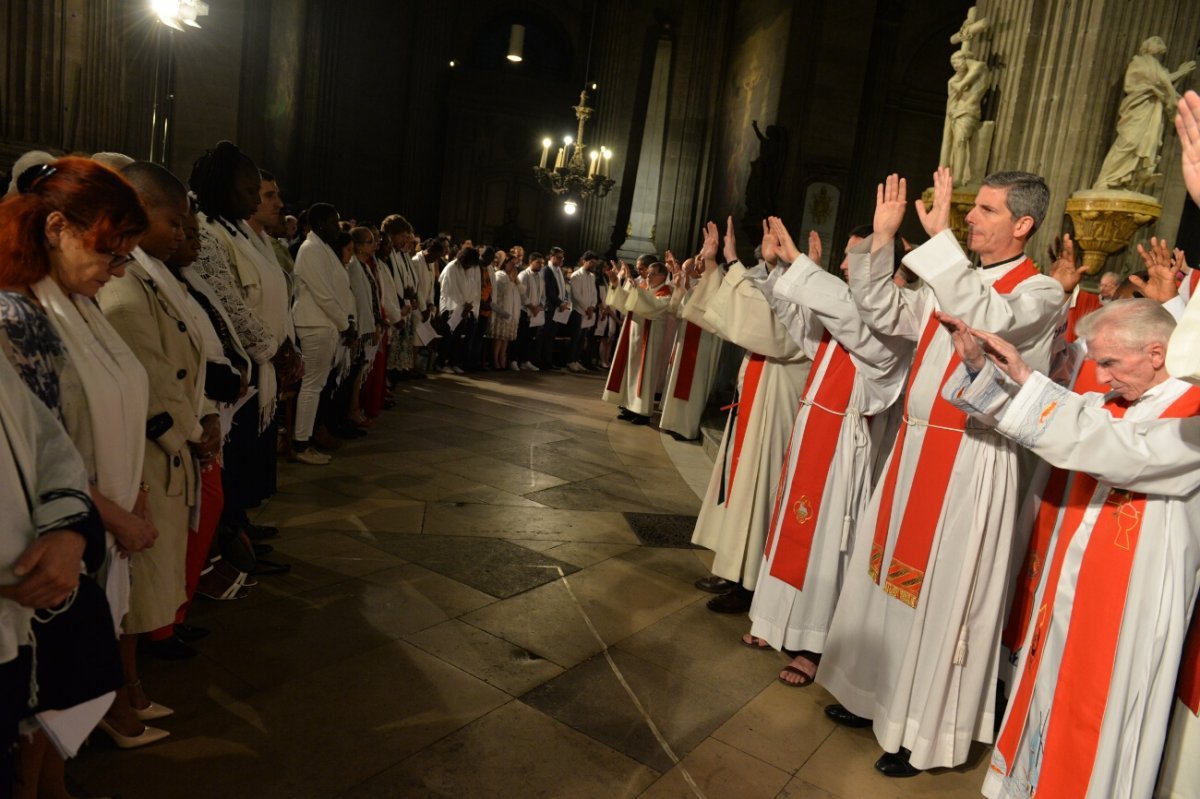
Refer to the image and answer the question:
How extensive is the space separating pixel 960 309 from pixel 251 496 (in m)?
3.35

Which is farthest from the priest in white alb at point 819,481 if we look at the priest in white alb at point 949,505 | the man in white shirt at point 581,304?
the man in white shirt at point 581,304

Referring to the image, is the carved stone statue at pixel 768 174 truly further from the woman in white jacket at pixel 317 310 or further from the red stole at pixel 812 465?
the red stole at pixel 812 465

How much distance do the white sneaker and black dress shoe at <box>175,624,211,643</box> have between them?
274 centimetres

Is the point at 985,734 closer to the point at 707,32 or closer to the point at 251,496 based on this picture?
the point at 251,496

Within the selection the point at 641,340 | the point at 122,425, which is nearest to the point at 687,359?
the point at 641,340

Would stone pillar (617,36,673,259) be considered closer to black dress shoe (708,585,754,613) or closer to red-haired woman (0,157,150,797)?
black dress shoe (708,585,754,613)

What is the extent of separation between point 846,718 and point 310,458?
4178 millimetres

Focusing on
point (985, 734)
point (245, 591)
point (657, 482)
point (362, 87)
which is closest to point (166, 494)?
point (245, 591)

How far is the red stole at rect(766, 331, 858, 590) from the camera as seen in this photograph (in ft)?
11.7

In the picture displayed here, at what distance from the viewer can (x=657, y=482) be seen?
22.1 ft

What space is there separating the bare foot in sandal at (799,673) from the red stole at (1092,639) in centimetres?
120

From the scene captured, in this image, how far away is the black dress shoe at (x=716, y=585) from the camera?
440 centimetres

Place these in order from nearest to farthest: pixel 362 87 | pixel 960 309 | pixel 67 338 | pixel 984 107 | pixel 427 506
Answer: pixel 67 338
pixel 960 309
pixel 427 506
pixel 984 107
pixel 362 87

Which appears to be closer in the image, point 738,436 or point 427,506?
point 738,436
